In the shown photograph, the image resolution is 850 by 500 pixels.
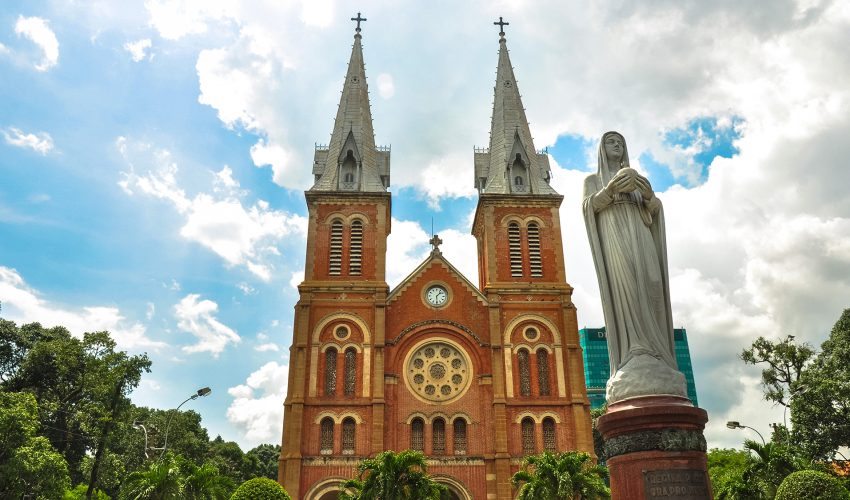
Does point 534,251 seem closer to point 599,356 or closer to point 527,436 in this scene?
point 527,436

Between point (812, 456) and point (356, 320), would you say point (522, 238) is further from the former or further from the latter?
point (812, 456)

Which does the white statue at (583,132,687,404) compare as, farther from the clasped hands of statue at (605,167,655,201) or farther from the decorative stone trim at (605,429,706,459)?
the decorative stone trim at (605,429,706,459)

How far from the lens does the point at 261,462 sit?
59.3 m

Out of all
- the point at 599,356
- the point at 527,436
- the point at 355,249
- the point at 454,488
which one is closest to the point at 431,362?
the point at 527,436

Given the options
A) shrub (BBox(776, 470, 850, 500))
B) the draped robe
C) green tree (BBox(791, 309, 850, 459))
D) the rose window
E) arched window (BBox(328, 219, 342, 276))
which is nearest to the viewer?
the draped robe

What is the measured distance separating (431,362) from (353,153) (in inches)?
486

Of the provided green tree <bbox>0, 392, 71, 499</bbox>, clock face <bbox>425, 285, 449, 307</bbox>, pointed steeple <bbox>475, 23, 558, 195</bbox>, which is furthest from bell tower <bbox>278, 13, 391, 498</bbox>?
green tree <bbox>0, 392, 71, 499</bbox>

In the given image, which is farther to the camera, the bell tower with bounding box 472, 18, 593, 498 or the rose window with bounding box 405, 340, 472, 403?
the rose window with bounding box 405, 340, 472, 403

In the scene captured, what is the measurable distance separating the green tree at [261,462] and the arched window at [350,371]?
28.0 metres

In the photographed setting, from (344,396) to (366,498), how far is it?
9508 millimetres

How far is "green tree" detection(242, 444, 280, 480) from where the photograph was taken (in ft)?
180

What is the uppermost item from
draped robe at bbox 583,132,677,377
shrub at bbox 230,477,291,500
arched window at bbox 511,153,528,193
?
arched window at bbox 511,153,528,193

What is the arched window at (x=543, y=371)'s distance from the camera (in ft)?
100.0

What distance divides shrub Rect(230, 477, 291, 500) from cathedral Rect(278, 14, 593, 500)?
28.9 feet
